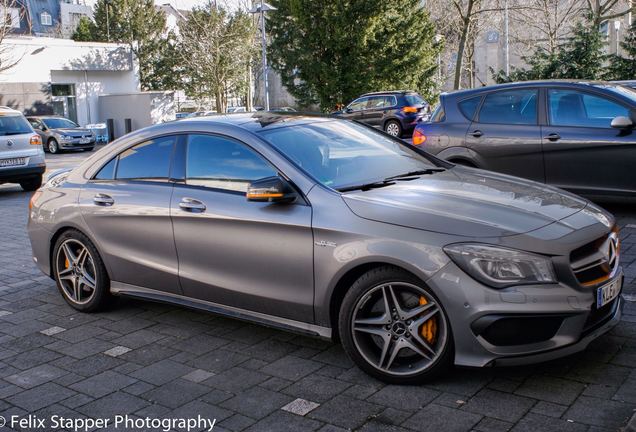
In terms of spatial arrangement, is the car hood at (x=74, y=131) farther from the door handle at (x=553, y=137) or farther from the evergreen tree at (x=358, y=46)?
the door handle at (x=553, y=137)

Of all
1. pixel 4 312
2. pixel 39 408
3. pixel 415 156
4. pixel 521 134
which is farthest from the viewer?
pixel 521 134

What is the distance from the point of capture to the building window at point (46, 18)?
73750mm

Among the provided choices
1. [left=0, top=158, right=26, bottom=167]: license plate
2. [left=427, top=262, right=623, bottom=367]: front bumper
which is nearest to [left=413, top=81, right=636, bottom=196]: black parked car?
[left=427, top=262, right=623, bottom=367]: front bumper

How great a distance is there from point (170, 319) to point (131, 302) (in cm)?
69

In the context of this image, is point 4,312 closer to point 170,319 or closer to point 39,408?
point 170,319

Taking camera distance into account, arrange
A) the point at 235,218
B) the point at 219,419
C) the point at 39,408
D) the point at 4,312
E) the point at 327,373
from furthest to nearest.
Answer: the point at 4,312 → the point at 235,218 → the point at 327,373 → the point at 39,408 → the point at 219,419

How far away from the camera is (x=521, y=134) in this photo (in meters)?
8.78

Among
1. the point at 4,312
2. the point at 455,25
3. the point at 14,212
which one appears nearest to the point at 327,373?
the point at 4,312

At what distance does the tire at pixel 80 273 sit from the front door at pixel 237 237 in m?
0.98

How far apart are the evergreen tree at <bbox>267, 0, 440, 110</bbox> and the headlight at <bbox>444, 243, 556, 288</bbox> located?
106 feet

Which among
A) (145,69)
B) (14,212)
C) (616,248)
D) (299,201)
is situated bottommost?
(14,212)

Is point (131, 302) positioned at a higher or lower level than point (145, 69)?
lower

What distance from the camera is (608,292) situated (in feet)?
13.3

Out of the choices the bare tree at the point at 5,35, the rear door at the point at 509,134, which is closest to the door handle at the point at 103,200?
the rear door at the point at 509,134
